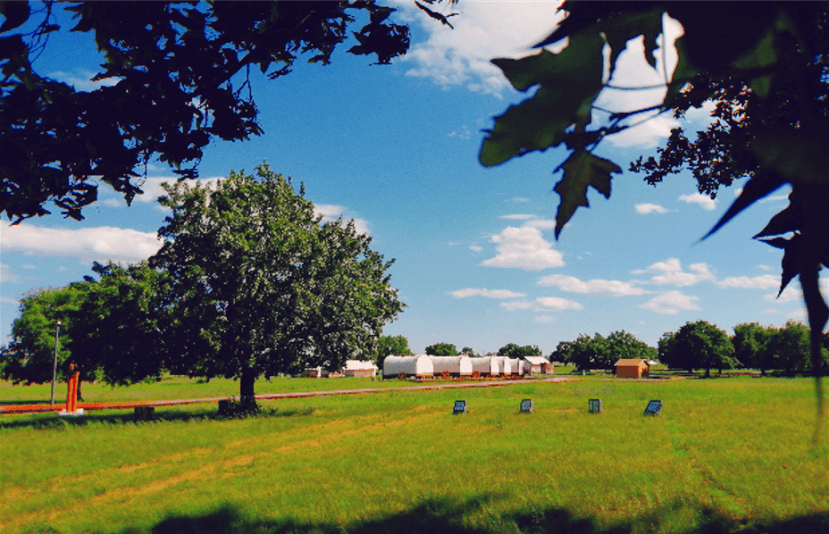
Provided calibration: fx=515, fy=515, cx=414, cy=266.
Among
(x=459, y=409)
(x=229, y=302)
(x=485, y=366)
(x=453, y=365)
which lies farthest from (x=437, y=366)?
(x=229, y=302)

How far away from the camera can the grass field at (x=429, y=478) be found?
326 inches

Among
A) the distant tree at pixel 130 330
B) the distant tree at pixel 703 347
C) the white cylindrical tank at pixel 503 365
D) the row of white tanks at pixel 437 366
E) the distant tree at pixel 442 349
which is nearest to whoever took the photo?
the distant tree at pixel 130 330

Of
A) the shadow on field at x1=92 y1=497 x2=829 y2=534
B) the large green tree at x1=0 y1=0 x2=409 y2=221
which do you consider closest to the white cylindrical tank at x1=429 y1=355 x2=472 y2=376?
the shadow on field at x1=92 y1=497 x2=829 y2=534

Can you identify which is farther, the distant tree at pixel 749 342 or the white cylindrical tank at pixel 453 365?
the distant tree at pixel 749 342

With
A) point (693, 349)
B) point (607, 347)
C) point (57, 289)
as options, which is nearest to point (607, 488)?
point (57, 289)

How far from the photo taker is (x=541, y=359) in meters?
142

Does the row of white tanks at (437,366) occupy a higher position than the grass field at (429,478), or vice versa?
the grass field at (429,478)

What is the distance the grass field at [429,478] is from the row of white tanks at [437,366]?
6419cm

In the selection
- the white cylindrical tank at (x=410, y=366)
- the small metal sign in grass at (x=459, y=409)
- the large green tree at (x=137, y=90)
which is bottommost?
the white cylindrical tank at (x=410, y=366)

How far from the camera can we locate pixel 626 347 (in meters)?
139

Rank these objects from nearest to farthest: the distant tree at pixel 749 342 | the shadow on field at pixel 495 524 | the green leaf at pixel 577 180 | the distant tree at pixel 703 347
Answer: the green leaf at pixel 577 180 → the shadow on field at pixel 495 524 → the distant tree at pixel 703 347 → the distant tree at pixel 749 342

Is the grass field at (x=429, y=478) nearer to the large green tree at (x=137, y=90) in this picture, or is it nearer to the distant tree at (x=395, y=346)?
the large green tree at (x=137, y=90)

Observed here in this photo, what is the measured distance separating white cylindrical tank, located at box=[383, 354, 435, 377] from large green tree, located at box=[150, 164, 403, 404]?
5845 cm

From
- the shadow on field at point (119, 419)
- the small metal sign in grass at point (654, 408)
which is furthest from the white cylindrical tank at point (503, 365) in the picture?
the small metal sign in grass at point (654, 408)
